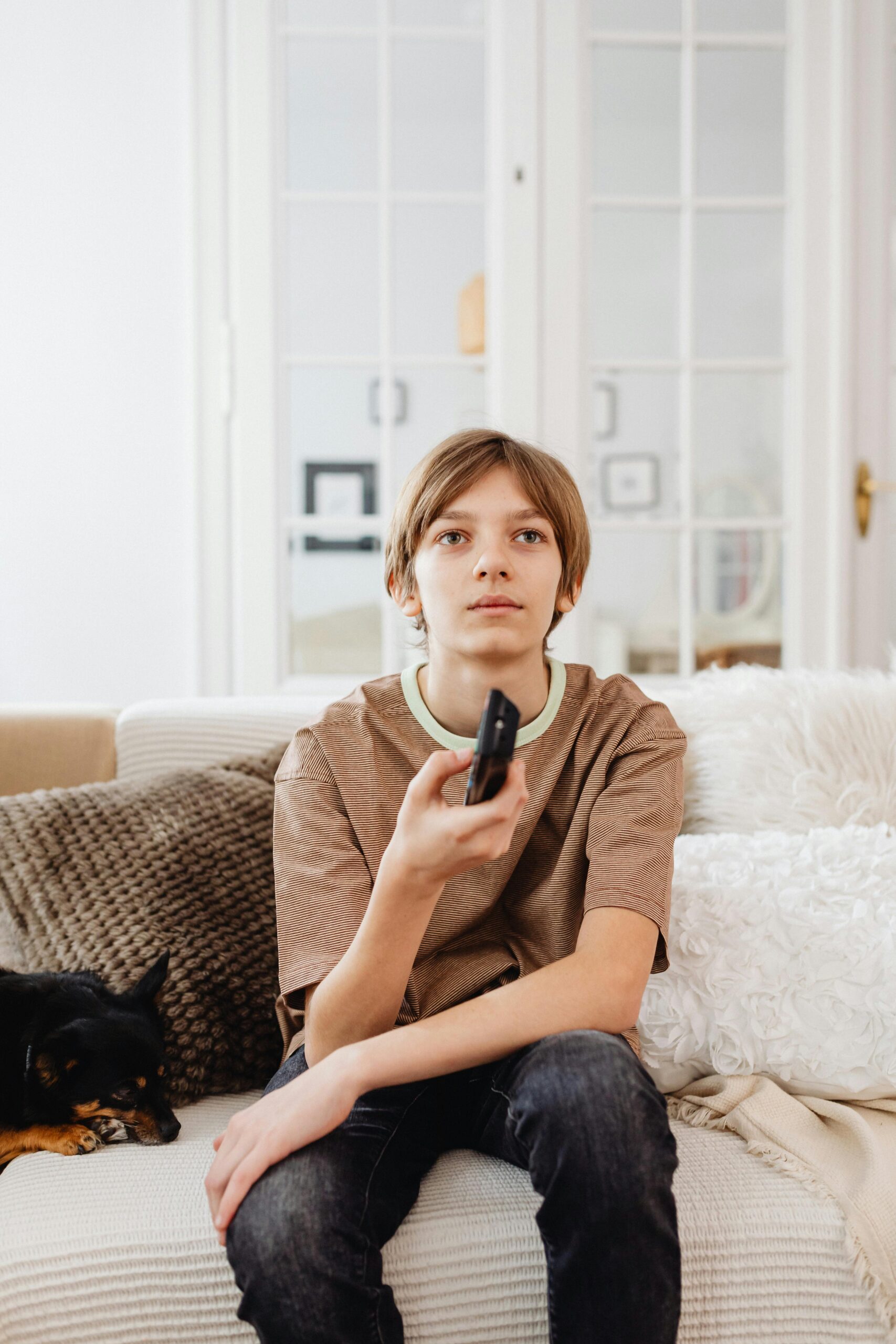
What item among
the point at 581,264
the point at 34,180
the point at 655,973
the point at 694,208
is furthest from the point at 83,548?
the point at 655,973

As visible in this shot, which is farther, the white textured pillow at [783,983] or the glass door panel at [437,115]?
the glass door panel at [437,115]

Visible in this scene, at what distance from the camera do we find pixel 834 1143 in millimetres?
978

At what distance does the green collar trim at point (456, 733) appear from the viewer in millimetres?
1059

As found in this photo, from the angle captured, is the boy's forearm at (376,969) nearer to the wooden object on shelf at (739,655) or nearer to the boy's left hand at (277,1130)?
the boy's left hand at (277,1130)

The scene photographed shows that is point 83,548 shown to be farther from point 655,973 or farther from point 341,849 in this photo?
point 655,973

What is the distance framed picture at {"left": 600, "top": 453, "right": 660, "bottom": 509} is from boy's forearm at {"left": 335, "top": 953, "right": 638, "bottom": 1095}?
1.66 meters

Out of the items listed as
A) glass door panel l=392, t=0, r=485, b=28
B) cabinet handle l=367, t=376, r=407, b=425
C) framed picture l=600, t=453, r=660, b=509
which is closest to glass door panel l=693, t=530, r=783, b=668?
framed picture l=600, t=453, r=660, b=509

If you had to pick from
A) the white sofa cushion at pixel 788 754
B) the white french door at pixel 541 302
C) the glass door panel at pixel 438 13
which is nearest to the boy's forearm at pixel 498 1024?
the white sofa cushion at pixel 788 754

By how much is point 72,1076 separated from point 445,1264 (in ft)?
1.33

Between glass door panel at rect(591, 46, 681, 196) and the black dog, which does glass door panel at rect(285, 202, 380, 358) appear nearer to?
glass door panel at rect(591, 46, 681, 196)

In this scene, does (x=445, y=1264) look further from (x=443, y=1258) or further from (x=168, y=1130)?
(x=168, y=1130)

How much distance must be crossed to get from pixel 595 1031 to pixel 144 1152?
46 cm

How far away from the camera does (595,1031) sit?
2.89 ft

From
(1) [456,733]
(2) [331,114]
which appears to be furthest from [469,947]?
(2) [331,114]
